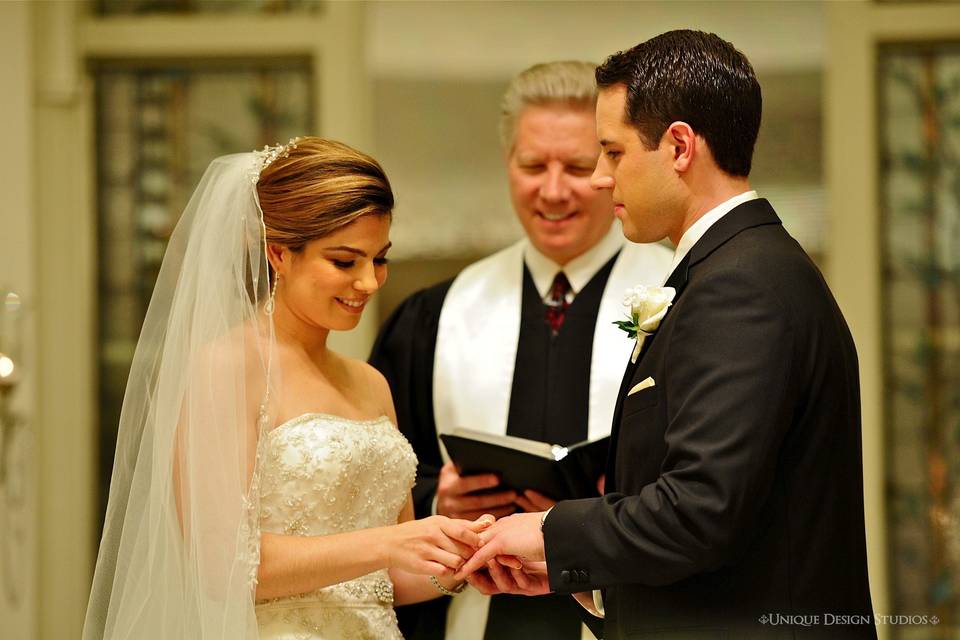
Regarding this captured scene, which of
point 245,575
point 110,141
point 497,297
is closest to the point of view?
point 245,575

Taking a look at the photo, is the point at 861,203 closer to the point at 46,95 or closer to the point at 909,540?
the point at 909,540

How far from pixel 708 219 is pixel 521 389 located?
1.32 m

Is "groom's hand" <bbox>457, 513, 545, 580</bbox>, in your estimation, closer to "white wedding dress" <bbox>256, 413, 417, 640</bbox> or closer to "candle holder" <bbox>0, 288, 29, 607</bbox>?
"white wedding dress" <bbox>256, 413, 417, 640</bbox>

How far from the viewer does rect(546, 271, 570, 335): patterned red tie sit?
345 centimetres

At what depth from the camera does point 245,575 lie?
2289 mm

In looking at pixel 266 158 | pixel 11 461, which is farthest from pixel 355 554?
pixel 11 461

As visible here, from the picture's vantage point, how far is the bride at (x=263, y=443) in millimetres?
2318

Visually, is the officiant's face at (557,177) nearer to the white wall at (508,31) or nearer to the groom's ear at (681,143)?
the groom's ear at (681,143)

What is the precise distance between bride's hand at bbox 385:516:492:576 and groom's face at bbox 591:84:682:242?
0.73 m

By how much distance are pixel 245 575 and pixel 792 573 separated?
108 centimetres

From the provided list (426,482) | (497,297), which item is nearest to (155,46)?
(497,297)

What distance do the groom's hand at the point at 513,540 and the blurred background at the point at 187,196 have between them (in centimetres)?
268

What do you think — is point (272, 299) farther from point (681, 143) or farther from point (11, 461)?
point (11, 461)

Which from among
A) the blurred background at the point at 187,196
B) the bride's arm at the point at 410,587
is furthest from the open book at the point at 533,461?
the blurred background at the point at 187,196
